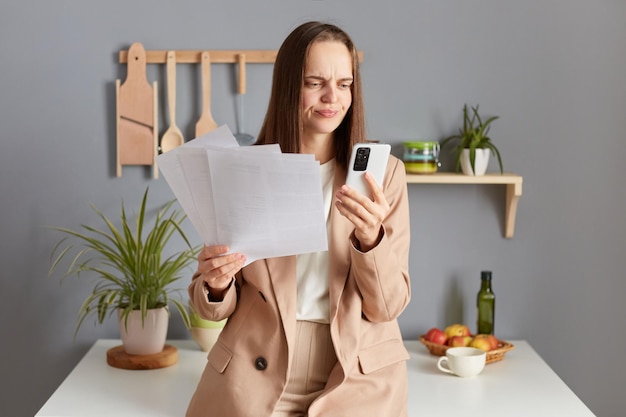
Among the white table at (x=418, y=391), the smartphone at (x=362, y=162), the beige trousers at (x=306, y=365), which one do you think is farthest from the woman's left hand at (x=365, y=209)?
the white table at (x=418, y=391)

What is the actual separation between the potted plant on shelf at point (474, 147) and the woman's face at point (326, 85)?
0.89 meters

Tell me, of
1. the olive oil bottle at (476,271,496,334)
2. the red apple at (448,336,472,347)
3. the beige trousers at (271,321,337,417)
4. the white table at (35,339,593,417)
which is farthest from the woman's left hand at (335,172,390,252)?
the olive oil bottle at (476,271,496,334)

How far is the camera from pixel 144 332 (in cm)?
241

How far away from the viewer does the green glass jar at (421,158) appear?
250 cm

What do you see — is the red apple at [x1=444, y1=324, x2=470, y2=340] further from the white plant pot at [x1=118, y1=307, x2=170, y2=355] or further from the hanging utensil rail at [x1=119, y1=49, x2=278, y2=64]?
the hanging utensil rail at [x1=119, y1=49, x2=278, y2=64]

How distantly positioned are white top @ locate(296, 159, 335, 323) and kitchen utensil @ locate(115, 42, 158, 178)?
3.20 ft

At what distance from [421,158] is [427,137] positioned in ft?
0.49

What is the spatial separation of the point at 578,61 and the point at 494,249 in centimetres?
58

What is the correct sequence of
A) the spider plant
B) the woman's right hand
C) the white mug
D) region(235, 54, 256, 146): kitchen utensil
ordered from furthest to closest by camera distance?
region(235, 54, 256, 146): kitchen utensil → the spider plant → the white mug → the woman's right hand

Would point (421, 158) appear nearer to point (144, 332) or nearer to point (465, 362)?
point (465, 362)

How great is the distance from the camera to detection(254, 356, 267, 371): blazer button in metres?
1.70

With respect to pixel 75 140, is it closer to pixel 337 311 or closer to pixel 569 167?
pixel 337 311

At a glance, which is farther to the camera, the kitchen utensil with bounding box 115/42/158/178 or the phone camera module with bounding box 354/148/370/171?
the kitchen utensil with bounding box 115/42/158/178

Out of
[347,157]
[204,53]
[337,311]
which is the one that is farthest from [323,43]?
[204,53]
